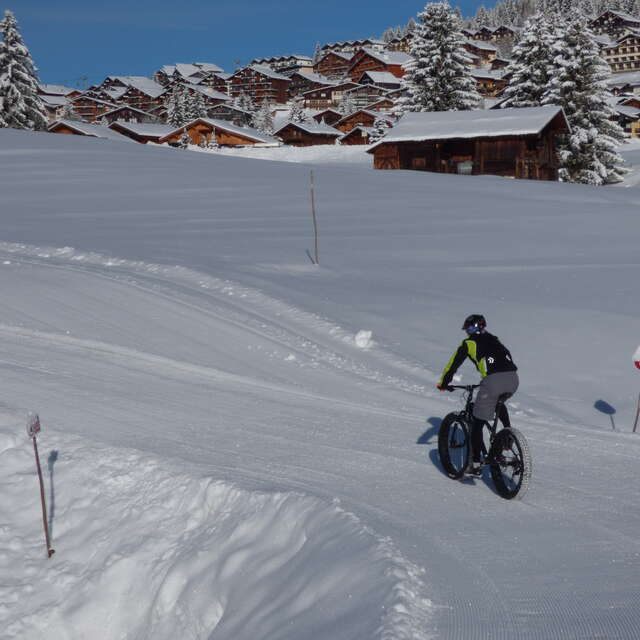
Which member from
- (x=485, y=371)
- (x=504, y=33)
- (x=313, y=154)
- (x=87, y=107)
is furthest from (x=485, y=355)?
(x=504, y=33)

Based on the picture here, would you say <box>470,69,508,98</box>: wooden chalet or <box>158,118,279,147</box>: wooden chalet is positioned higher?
<box>470,69,508,98</box>: wooden chalet

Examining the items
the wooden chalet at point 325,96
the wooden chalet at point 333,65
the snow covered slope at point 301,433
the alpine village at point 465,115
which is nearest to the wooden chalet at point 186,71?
the wooden chalet at point 333,65

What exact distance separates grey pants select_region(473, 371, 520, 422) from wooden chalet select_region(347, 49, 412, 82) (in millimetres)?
119176

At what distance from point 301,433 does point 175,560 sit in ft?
9.53

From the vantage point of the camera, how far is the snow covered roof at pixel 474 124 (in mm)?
43469

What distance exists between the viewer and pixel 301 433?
9.53 meters

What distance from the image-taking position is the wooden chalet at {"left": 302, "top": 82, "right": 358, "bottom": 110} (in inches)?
4616

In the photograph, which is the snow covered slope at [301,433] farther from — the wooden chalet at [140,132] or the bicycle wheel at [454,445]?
the wooden chalet at [140,132]

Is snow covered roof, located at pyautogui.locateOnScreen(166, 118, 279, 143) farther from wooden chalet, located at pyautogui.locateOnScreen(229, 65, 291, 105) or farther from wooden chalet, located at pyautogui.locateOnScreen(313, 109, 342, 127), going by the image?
wooden chalet, located at pyautogui.locateOnScreen(229, 65, 291, 105)

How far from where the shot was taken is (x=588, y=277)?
18391mm

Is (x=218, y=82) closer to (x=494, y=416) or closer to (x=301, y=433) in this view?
(x=301, y=433)

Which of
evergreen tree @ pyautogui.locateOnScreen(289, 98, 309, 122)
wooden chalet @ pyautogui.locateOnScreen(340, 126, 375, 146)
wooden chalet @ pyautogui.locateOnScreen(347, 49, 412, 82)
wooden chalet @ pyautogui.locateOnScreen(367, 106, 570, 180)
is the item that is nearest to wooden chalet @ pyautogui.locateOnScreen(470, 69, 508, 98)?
wooden chalet @ pyautogui.locateOnScreen(347, 49, 412, 82)

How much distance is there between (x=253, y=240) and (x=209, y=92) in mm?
102671

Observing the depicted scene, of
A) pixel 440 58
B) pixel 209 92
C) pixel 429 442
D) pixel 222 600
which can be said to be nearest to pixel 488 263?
pixel 429 442
